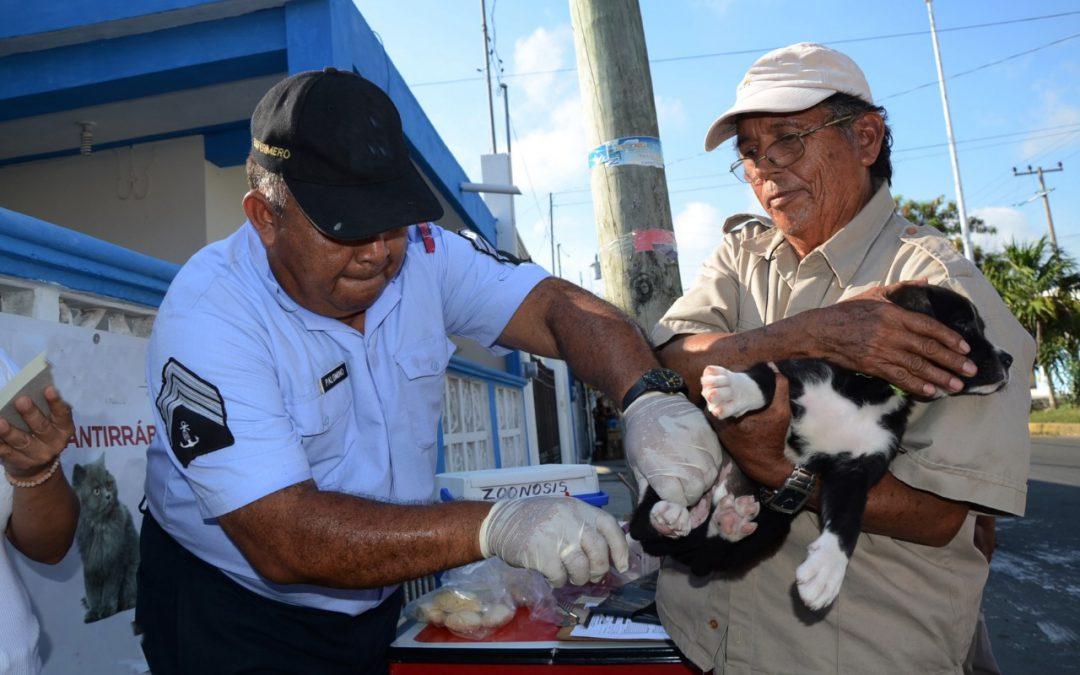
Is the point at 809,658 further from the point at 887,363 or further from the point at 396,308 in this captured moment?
the point at 396,308

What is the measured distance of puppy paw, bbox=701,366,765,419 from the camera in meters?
1.92

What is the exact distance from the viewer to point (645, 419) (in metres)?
1.95

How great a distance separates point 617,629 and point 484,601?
0.51 meters

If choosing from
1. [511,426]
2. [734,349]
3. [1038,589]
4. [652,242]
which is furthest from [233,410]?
[511,426]

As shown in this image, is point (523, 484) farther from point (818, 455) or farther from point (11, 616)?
point (11, 616)

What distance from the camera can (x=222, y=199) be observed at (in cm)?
777

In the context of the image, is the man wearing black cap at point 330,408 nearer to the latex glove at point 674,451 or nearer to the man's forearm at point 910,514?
the latex glove at point 674,451

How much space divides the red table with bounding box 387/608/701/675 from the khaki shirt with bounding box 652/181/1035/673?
0.10 metres

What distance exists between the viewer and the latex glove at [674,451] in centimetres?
191

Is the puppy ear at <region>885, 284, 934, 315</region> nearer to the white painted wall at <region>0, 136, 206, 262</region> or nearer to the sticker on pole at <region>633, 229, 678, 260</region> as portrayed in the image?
the sticker on pole at <region>633, 229, 678, 260</region>

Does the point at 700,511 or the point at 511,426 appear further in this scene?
the point at 511,426

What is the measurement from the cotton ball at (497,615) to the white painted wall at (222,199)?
5781 mm

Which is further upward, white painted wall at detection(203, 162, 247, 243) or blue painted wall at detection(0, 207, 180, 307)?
white painted wall at detection(203, 162, 247, 243)

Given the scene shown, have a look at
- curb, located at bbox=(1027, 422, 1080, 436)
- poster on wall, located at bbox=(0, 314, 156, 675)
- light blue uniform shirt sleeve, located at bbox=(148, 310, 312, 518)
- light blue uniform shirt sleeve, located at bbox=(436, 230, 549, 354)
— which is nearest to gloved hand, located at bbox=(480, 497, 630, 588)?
light blue uniform shirt sleeve, located at bbox=(148, 310, 312, 518)
